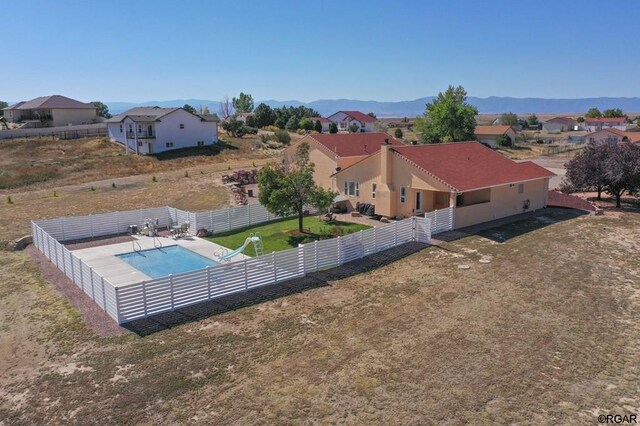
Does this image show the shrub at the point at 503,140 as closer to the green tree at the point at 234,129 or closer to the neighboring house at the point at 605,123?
the green tree at the point at 234,129

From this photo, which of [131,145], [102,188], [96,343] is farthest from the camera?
[131,145]

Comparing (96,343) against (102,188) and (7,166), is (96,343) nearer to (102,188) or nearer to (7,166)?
(102,188)

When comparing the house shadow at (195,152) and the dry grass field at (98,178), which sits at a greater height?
the house shadow at (195,152)

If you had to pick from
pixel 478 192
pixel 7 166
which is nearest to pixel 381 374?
pixel 478 192

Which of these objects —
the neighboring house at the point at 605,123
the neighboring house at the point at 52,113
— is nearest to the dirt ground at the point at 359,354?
the neighboring house at the point at 52,113

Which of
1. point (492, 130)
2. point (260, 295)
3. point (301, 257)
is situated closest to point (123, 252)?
point (260, 295)
